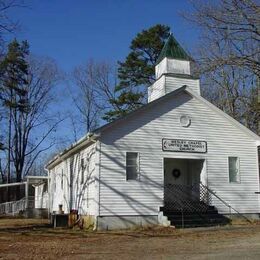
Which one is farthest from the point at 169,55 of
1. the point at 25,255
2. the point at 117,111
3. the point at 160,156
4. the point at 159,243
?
the point at 117,111

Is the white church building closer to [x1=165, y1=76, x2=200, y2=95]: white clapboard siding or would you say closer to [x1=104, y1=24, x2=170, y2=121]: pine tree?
[x1=165, y1=76, x2=200, y2=95]: white clapboard siding

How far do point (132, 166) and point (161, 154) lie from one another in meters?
1.45

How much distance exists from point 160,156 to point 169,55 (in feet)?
19.7

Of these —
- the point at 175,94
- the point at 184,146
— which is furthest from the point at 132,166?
the point at 175,94

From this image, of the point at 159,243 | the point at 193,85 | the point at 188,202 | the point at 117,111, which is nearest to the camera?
the point at 159,243

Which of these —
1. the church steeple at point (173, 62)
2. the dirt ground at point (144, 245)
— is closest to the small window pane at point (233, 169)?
the dirt ground at point (144, 245)

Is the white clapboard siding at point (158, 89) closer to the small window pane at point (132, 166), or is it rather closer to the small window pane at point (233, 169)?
the small window pane at point (132, 166)

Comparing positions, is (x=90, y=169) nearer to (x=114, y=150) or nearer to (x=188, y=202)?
(x=114, y=150)

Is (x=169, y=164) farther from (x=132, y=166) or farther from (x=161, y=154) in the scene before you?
(x=132, y=166)

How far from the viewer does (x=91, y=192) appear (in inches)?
765

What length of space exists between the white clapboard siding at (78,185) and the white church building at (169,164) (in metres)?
0.04

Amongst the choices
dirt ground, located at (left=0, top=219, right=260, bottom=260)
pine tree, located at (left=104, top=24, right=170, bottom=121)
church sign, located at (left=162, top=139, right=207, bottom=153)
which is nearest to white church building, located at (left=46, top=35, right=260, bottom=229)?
church sign, located at (left=162, top=139, right=207, bottom=153)

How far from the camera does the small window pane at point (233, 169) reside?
21.4 meters

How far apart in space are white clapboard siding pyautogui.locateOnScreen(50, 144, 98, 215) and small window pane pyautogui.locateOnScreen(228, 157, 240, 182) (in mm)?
6566
